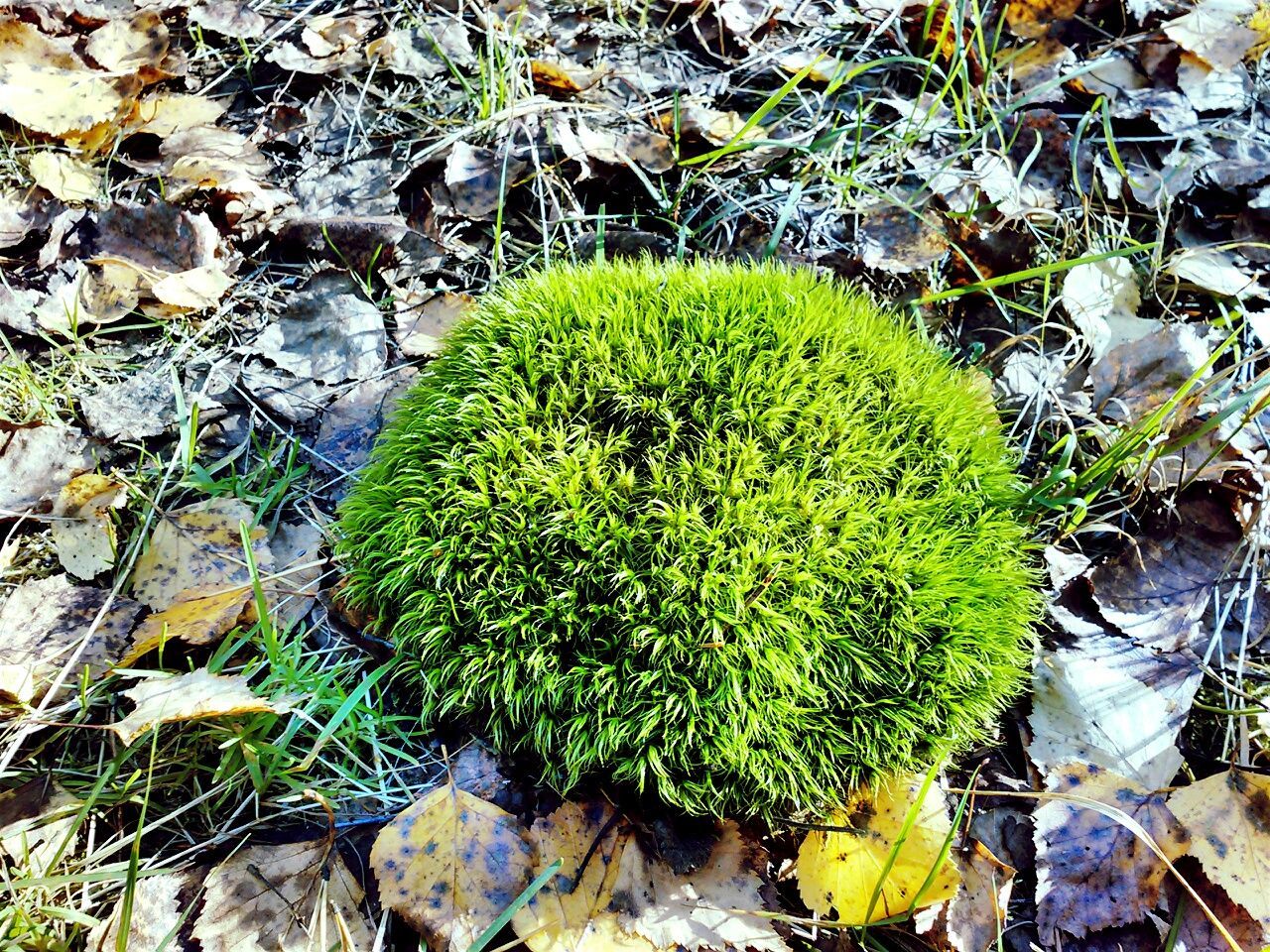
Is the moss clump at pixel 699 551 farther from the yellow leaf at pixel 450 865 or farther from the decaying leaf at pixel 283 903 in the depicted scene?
the decaying leaf at pixel 283 903

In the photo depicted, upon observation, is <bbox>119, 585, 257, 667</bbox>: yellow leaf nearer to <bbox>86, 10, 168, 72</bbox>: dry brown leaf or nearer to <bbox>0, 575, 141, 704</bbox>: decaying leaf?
<bbox>0, 575, 141, 704</bbox>: decaying leaf

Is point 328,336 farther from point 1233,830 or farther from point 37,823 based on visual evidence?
point 1233,830

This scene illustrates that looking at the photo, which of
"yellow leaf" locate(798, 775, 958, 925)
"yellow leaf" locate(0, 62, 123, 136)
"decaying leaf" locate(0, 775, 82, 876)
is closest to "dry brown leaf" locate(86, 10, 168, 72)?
"yellow leaf" locate(0, 62, 123, 136)

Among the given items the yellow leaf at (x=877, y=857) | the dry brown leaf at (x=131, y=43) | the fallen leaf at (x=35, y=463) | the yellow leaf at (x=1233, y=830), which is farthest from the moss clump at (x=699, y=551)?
the dry brown leaf at (x=131, y=43)

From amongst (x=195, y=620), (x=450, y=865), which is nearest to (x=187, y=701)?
(x=195, y=620)

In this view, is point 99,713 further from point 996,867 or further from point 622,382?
point 996,867
